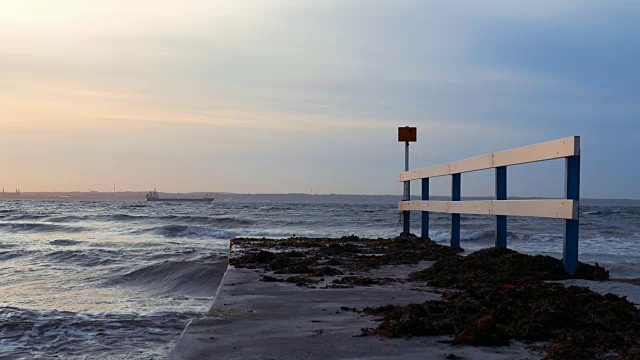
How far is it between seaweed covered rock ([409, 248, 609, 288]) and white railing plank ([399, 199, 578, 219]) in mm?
399

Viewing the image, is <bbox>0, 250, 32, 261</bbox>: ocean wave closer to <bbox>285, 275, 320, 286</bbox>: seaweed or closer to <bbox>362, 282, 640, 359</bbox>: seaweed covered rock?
<bbox>285, 275, 320, 286</bbox>: seaweed

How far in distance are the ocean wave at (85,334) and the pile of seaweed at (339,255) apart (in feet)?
3.32

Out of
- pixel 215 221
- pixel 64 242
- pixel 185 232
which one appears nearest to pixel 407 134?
pixel 64 242

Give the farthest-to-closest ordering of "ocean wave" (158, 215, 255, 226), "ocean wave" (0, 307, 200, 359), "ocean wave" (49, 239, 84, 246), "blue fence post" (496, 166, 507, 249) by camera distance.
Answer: "ocean wave" (158, 215, 255, 226)
"ocean wave" (49, 239, 84, 246)
"blue fence post" (496, 166, 507, 249)
"ocean wave" (0, 307, 200, 359)

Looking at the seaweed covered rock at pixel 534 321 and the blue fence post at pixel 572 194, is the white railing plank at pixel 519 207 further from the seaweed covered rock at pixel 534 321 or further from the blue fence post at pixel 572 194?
the seaweed covered rock at pixel 534 321

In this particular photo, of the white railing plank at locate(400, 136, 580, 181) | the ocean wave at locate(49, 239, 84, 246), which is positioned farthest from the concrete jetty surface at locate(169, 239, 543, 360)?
the ocean wave at locate(49, 239, 84, 246)

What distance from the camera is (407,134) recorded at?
1220 centimetres

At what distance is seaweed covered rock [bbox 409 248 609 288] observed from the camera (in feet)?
16.8

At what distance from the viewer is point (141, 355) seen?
5.58m

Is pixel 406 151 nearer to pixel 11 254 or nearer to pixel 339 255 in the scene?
pixel 339 255

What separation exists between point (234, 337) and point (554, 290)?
2.01 meters

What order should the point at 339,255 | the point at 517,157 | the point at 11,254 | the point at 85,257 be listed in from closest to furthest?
the point at 517,157 → the point at 339,255 → the point at 85,257 → the point at 11,254

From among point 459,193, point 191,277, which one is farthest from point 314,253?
point 191,277

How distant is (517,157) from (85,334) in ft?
14.2
